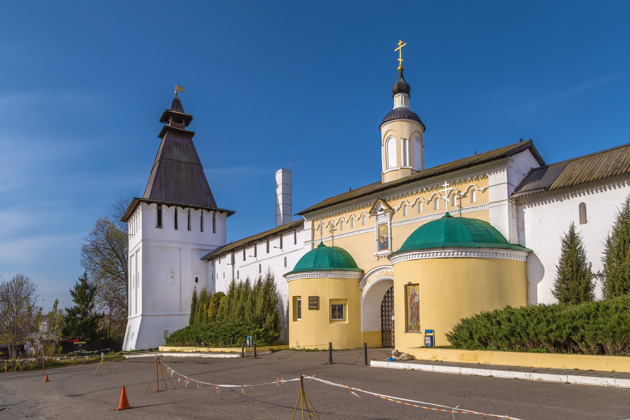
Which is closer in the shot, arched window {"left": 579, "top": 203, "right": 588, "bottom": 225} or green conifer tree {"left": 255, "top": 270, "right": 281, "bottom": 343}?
arched window {"left": 579, "top": 203, "right": 588, "bottom": 225}

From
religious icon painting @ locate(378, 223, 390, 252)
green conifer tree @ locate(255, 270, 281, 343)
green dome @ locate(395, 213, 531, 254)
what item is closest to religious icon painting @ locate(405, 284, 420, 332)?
green dome @ locate(395, 213, 531, 254)

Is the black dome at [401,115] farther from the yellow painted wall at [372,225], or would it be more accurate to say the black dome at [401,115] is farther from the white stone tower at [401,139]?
the yellow painted wall at [372,225]

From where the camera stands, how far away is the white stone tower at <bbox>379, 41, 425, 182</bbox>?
24.2 metres

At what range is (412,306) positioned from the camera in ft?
55.3

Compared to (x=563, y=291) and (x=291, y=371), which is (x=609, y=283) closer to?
(x=563, y=291)

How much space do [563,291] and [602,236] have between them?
1.99m

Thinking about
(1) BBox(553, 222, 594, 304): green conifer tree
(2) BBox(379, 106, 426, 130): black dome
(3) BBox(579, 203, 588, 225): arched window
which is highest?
(2) BBox(379, 106, 426, 130): black dome

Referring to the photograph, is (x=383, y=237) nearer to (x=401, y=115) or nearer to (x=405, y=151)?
(x=405, y=151)

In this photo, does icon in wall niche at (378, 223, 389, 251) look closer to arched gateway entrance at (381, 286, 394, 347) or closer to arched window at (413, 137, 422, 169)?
arched gateway entrance at (381, 286, 394, 347)

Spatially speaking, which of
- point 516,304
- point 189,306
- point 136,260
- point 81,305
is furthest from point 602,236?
point 81,305

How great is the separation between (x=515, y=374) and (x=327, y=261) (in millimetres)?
11619

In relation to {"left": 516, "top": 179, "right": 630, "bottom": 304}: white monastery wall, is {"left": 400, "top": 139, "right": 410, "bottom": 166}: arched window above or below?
above

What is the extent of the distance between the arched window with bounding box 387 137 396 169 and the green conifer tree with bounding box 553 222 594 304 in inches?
383

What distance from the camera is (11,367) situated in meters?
24.3
